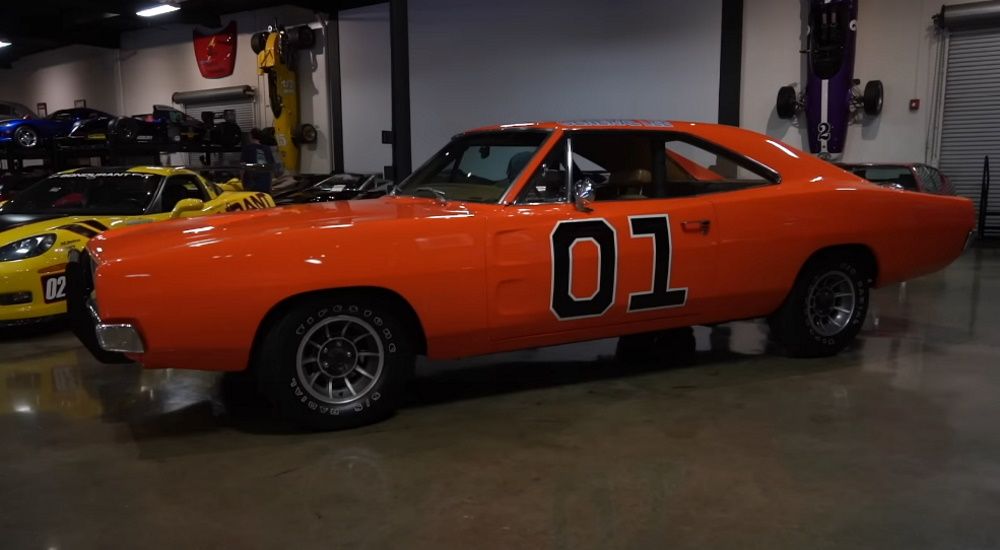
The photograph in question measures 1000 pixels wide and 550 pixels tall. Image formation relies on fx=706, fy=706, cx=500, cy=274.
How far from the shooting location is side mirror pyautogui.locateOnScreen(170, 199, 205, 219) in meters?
5.62

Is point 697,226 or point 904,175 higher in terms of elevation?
point 904,175

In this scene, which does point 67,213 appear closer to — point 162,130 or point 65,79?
point 162,130

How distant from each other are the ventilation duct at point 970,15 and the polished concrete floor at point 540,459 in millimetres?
7829

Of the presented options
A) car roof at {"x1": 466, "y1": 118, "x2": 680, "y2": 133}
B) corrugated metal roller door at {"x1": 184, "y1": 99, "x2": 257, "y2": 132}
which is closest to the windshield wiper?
car roof at {"x1": 466, "y1": 118, "x2": 680, "y2": 133}

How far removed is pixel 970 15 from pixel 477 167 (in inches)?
382

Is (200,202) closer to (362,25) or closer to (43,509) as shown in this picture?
(43,509)

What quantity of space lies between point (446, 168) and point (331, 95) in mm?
13128

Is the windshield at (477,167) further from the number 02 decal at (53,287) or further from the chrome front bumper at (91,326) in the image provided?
the number 02 decal at (53,287)

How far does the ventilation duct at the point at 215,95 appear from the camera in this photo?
17547 mm

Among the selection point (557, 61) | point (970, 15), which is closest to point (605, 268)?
point (970, 15)

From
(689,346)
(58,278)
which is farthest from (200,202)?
(689,346)

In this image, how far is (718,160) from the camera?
448cm

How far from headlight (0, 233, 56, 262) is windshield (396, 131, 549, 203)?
2.82 m

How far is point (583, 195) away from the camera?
3482mm
